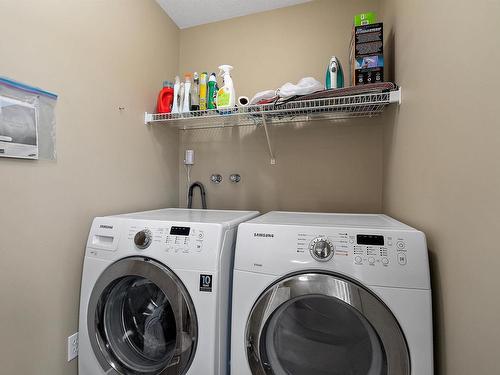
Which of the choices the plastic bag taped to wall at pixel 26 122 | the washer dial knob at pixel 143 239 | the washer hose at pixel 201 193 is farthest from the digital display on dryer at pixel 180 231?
the washer hose at pixel 201 193

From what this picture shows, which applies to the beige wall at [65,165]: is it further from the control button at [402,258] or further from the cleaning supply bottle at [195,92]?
the control button at [402,258]

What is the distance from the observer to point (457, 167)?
70 cm

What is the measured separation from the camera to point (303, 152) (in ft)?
5.84

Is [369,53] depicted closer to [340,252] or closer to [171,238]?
[340,252]

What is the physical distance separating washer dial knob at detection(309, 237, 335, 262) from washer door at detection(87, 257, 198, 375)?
54 centimetres

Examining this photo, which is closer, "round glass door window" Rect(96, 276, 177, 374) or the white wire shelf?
"round glass door window" Rect(96, 276, 177, 374)

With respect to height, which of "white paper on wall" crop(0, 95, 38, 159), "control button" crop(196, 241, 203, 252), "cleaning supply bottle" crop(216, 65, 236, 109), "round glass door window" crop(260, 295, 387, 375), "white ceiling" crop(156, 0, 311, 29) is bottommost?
"round glass door window" crop(260, 295, 387, 375)

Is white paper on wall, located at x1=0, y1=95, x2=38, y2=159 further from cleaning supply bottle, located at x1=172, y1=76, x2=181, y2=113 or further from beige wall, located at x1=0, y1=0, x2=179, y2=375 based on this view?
cleaning supply bottle, located at x1=172, y1=76, x2=181, y2=113

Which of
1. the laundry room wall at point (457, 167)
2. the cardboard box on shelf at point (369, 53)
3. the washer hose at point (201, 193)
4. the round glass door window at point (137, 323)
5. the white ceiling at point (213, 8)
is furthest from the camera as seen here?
the washer hose at point (201, 193)

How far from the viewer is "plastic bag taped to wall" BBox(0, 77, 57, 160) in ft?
3.03

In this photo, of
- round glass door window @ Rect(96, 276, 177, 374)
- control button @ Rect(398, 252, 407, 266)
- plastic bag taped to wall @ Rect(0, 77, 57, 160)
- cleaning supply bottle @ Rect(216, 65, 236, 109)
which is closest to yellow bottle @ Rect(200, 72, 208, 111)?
cleaning supply bottle @ Rect(216, 65, 236, 109)

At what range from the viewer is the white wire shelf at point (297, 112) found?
4.29ft

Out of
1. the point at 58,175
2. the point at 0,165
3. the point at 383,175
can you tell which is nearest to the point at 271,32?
the point at 383,175

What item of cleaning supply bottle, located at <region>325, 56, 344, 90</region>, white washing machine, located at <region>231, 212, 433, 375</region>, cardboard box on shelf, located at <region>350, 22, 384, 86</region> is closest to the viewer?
white washing machine, located at <region>231, 212, 433, 375</region>
